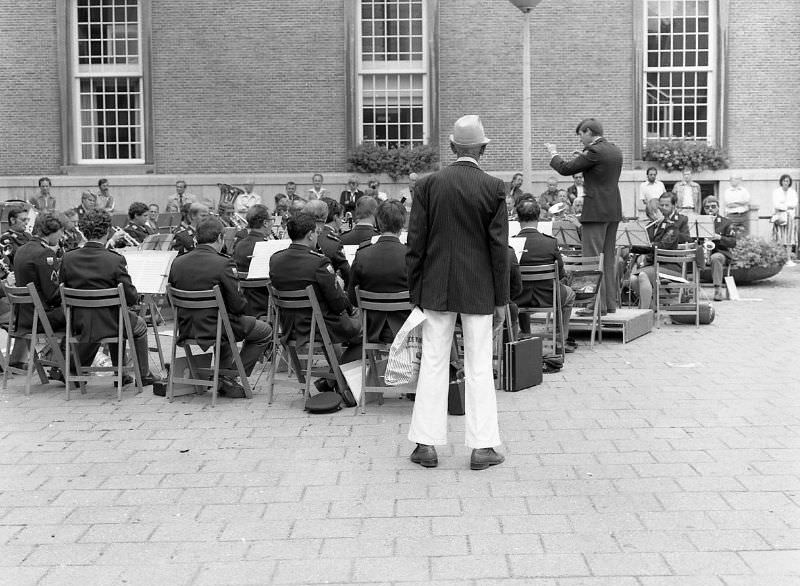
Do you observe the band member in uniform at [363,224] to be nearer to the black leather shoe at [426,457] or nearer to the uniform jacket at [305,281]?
the uniform jacket at [305,281]

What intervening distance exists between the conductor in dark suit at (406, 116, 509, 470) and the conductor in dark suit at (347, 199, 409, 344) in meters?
1.48

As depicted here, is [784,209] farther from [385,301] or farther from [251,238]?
[385,301]

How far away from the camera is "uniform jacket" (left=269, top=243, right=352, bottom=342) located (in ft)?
24.1

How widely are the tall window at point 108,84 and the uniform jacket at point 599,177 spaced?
14057 mm

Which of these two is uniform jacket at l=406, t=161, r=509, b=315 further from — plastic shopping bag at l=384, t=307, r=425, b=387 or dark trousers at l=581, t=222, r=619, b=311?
dark trousers at l=581, t=222, r=619, b=311

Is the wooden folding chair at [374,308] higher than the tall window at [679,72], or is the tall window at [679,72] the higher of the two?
the tall window at [679,72]

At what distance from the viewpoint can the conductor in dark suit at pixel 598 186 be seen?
10.1 metres

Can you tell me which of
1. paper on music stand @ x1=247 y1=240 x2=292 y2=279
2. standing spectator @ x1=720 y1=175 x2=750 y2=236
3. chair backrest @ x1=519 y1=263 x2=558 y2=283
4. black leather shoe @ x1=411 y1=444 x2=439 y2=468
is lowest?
black leather shoe @ x1=411 y1=444 x2=439 y2=468

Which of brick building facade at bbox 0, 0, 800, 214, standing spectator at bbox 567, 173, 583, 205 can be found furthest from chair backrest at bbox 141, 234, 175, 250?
brick building facade at bbox 0, 0, 800, 214

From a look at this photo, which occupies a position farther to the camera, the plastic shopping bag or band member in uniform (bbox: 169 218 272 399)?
band member in uniform (bbox: 169 218 272 399)

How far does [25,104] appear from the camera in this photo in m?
21.7

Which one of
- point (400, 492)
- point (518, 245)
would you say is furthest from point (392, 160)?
point (400, 492)

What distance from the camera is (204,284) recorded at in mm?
7574

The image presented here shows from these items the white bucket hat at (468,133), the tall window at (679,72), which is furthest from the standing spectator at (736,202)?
the white bucket hat at (468,133)
